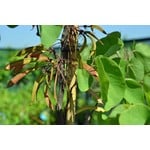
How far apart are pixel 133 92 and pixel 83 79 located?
0.24 feet

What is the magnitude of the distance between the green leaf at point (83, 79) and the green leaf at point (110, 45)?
44 mm

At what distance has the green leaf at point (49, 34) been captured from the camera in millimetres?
465

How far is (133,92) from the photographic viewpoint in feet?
1.53

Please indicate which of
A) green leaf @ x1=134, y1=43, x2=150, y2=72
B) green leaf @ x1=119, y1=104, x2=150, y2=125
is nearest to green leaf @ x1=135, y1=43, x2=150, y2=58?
green leaf @ x1=134, y1=43, x2=150, y2=72

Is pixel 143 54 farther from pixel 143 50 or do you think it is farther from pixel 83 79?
pixel 83 79

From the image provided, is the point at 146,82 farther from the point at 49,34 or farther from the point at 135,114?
the point at 49,34

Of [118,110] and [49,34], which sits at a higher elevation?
[49,34]

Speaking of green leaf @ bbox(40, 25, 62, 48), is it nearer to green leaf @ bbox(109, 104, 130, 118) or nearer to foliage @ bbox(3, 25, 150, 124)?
foliage @ bbox(3, 25, 150, 124)

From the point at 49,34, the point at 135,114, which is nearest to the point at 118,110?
the point at 135,114

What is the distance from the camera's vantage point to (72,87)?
496mm
